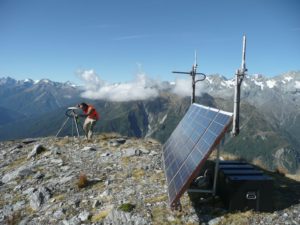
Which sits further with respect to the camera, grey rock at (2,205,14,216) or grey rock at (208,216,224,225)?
grey rock at (2,205,14,216)

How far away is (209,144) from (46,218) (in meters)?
8.47

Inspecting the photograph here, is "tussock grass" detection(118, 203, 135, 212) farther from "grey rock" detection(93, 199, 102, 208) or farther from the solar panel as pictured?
the solar panel

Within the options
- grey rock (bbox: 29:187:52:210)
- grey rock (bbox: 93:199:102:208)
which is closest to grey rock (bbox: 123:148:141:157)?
grey rock (bbox: 29:187:52:210)

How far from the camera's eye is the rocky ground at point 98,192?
1373 centimetres

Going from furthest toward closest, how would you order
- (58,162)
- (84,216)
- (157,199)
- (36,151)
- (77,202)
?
(36,151) → (58,162) → (77,202) → (157,199) → (84,216)

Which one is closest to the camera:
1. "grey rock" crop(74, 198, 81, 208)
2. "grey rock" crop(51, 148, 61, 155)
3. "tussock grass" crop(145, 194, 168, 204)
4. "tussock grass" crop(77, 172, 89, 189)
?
"tussock grass" crop(145, 194, 168, 204)

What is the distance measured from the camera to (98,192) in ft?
57.1

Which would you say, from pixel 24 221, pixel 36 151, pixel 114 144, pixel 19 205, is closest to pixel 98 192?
pixel 24 221

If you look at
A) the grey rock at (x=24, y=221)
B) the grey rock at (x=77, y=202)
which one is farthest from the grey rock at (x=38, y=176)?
the grey rock at (x=24, y=221)

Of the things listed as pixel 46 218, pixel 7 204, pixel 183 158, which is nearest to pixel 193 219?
pixel 183 158

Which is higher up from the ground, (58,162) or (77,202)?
(77,202)

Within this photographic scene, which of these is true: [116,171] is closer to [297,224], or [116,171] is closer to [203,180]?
[203,180]

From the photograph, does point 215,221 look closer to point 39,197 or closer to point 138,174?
point 138,174

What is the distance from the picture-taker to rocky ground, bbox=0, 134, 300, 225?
13.7 metres
